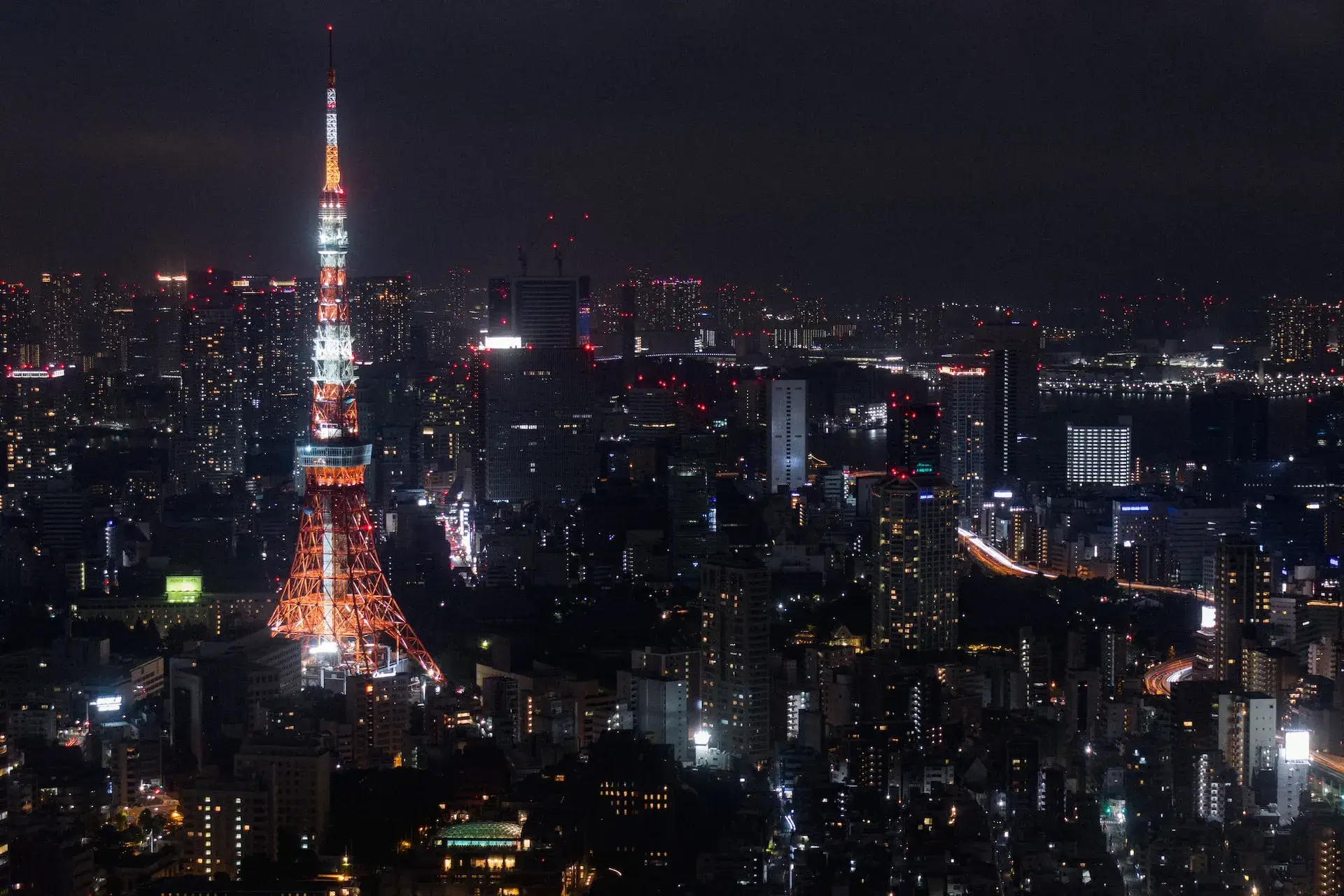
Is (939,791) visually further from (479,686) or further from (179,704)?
(179,704)

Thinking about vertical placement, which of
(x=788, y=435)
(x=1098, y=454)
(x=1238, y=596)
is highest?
(x=788, y=435)

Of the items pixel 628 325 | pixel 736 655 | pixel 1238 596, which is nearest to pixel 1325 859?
pixel 736 655

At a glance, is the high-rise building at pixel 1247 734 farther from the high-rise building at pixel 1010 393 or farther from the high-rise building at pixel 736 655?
the high-rise building at pixel 1010 393

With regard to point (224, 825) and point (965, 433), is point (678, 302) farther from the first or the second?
point (224, 825)

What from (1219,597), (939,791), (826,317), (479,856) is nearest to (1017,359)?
(826,317)

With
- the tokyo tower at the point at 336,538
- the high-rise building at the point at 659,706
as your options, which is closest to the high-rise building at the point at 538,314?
the tokyo tower at the point at 336,538

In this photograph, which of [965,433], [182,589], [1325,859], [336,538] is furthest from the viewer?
[965,433]
